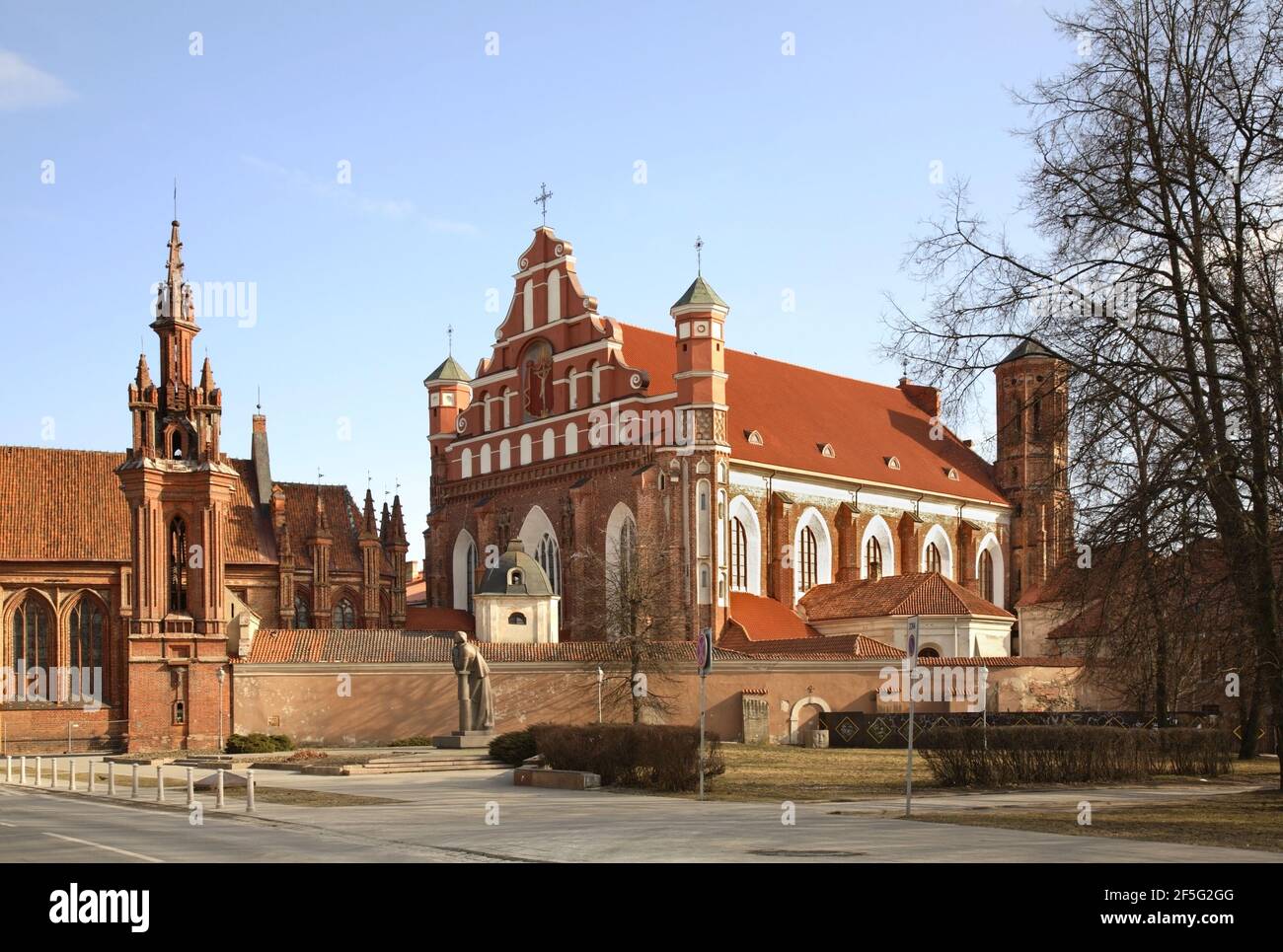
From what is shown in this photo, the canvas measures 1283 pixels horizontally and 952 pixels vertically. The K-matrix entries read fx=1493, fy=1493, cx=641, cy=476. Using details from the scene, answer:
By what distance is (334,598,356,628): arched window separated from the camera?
66875mm

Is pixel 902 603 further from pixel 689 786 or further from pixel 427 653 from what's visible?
pixel 689 786

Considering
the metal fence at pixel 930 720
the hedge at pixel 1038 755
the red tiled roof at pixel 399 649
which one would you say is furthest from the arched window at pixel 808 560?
the hedge at pixel 1038 755

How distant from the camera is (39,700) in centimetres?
5744

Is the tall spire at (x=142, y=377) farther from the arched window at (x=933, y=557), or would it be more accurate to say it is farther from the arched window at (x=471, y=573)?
the arched window at (x=933, y=557)

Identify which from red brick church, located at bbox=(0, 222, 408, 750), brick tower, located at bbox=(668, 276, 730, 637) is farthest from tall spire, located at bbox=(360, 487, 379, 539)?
brick tower, located at bbox=(668, 276, 730, 637)

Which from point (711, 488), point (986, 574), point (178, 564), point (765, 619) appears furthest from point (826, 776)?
point (986, 574)

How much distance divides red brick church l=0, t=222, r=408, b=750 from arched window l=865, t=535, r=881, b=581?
21796 millimetres

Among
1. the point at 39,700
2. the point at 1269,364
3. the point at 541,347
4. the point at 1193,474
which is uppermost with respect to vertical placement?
the point at 541,347

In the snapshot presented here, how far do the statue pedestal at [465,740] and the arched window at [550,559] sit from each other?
73.8 feet

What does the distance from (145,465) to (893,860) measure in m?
42.3

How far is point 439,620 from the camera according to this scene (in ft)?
217

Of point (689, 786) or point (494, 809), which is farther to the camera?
point (689, 786)

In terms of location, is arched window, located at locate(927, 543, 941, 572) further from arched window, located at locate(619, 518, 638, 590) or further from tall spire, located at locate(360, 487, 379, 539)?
tall spire, located at locate(360, 487, 379, 539)
